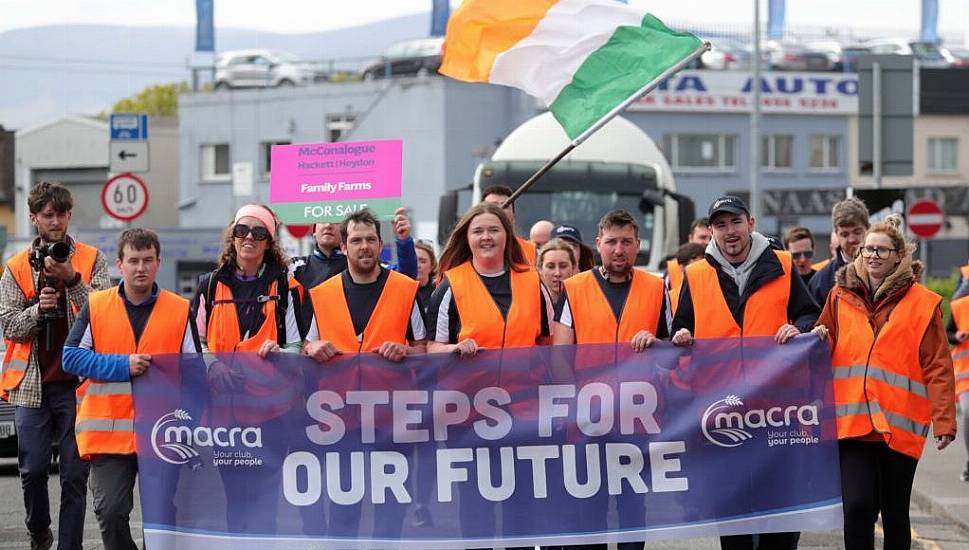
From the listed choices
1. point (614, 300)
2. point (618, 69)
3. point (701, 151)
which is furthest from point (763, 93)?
point (614, 300)

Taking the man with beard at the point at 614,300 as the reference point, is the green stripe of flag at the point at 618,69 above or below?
above

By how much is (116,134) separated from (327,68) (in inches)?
1422

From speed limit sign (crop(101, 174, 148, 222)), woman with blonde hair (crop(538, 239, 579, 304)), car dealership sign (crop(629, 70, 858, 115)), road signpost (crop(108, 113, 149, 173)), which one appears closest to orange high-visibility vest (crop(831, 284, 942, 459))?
woman with blonde hair (crop(538, 239, 579, 304))

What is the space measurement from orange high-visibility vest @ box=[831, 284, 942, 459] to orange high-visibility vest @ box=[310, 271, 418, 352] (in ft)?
6.75

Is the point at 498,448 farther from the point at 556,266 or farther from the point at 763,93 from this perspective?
the point at 763,93

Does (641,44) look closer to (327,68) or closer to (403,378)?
(403,378)

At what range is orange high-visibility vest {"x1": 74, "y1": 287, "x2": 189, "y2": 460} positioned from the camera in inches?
323

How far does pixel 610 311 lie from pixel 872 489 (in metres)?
1.49

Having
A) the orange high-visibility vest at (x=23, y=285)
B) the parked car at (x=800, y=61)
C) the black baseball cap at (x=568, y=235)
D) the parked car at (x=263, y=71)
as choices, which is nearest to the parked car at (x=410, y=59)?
the parked car at (x=263, y=71)

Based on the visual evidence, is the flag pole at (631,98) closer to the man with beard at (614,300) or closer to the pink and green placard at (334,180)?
the pink and green placard at (334,180)

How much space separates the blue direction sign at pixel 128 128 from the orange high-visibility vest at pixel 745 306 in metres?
12.9

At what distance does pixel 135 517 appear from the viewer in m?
11.8

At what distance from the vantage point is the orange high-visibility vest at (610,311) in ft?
27.0

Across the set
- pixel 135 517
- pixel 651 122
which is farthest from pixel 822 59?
pixel 135 517
